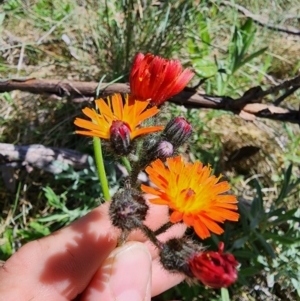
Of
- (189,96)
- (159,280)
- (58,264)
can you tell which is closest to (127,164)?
(58,264)

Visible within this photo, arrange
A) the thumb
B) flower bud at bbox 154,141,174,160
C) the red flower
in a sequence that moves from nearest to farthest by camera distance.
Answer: the red flower, flower bud at bbox 154,141,174,160, the thumb

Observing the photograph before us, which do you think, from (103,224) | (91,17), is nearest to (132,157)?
(103,224)

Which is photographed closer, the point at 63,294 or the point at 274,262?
A: the point at 63,294

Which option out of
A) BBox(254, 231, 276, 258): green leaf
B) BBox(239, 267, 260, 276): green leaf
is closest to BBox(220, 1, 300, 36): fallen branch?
BBox(254, 231, 276, 258): green leaf

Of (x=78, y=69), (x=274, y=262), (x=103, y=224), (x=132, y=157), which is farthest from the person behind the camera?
(x=78, y=69)

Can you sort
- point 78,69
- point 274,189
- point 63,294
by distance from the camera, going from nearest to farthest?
point 63,294, point 274,189, point 78,69

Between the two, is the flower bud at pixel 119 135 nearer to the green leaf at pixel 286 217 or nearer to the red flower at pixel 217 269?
the red flower at pixel 217 269

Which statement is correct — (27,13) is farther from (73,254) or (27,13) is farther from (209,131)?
(73,254)

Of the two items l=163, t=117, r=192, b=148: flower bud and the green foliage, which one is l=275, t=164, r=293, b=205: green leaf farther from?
l=163, t=117, r=192, b=148: flower bud
